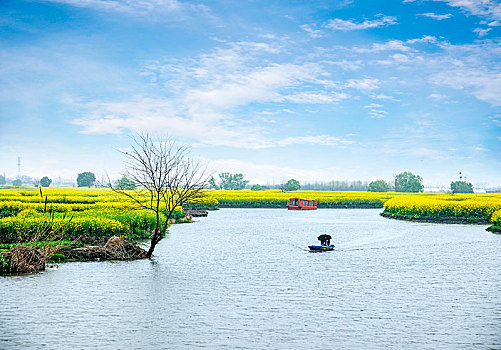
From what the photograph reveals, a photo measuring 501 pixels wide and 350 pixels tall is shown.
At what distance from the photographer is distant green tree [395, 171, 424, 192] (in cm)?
17962

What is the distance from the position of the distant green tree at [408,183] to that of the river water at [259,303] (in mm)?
159183

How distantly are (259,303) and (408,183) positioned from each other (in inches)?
6987

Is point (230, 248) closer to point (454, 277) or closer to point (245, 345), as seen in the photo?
point (454, 277)

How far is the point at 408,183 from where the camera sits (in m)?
184

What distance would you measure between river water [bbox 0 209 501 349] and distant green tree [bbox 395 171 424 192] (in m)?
159

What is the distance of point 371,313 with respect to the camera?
14.4m

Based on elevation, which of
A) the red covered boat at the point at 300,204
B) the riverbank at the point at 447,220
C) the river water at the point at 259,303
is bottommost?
the river water at the point at 259,303

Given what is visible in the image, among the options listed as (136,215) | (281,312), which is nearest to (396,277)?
(281,312)

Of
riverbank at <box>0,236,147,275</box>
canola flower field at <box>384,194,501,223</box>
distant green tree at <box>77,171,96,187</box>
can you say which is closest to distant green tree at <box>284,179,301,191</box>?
distant green tree at <box>77,171,96,187</box>

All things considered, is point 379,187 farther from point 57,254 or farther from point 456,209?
point 57,254

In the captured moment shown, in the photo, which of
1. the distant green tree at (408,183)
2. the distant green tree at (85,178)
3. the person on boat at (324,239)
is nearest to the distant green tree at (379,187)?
the distant green tree at (408,183)

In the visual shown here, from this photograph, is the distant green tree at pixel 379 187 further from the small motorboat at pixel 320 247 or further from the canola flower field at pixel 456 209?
the small motorboat at pixel 320 247

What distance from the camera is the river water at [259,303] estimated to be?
1198 centimetres

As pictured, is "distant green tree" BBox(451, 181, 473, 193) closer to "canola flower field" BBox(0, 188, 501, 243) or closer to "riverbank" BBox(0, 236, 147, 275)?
"canola flower field" BBox(0, 188, 501, 243)
